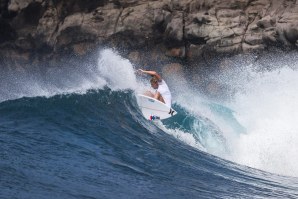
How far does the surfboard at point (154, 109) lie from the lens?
1270cm

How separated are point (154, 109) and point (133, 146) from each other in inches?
A: 122

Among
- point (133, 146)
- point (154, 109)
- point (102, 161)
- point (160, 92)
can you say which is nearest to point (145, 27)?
point (160, 92)

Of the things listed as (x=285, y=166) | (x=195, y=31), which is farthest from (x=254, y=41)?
(x=285, y=166)

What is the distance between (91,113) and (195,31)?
12465 millimetres

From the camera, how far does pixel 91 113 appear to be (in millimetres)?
12562

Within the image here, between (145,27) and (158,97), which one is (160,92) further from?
(145,27)

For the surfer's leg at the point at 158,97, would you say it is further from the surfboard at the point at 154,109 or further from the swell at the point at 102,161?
the swell at the point at 102,161

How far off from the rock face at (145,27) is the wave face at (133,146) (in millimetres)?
5952

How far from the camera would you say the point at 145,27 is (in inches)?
1003

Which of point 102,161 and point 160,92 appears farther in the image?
point 160,92

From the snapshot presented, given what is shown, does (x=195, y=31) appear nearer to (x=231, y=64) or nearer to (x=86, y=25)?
(x=231, y=64)

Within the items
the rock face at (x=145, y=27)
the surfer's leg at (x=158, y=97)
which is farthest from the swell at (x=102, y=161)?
the rock face at (x=145, y=27)

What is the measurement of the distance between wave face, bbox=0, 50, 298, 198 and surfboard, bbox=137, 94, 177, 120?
0.21 metres

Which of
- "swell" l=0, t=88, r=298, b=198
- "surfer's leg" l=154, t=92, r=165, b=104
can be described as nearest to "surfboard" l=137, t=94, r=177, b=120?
"surfer's leg" l=154, t=92, r=165, b=104
